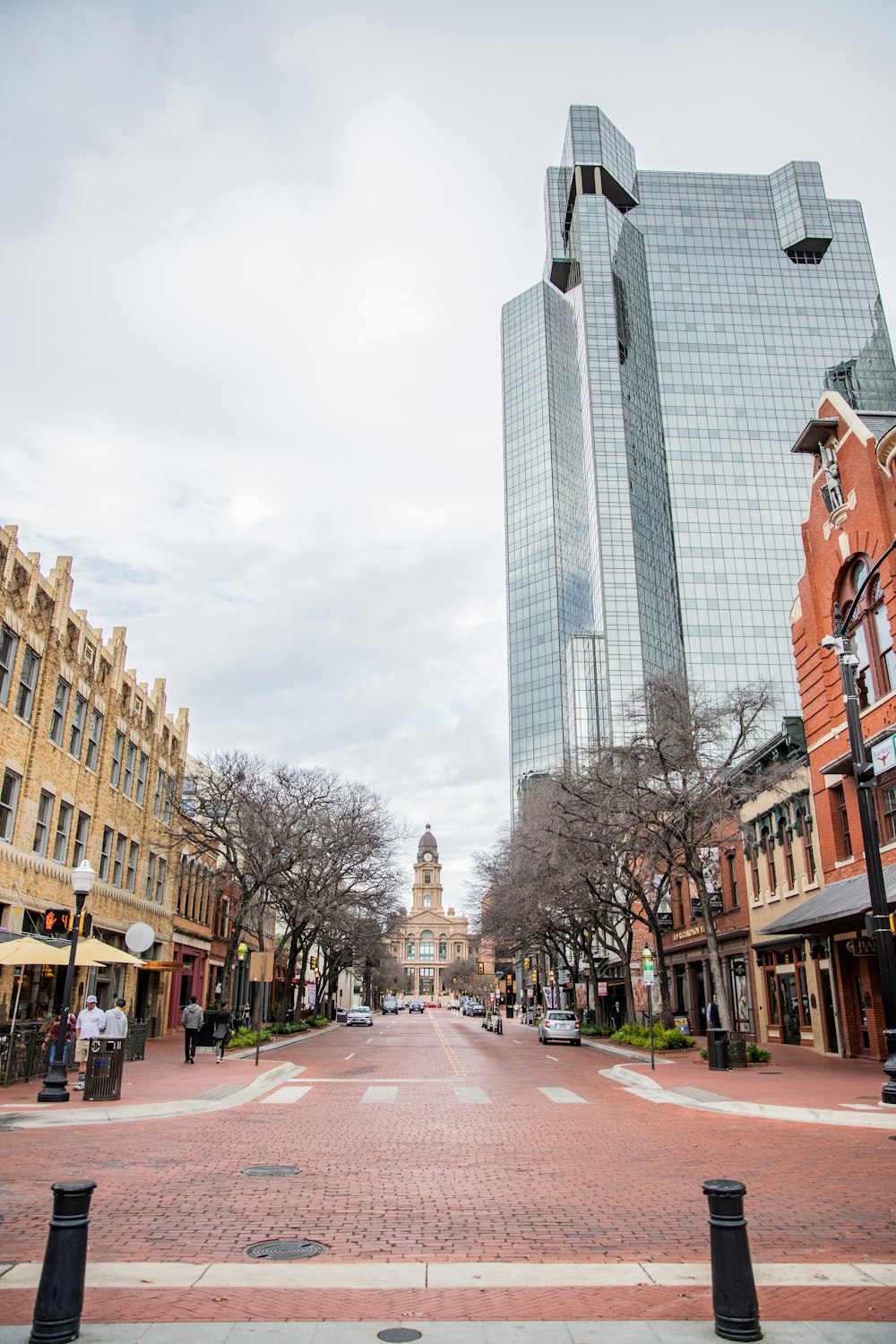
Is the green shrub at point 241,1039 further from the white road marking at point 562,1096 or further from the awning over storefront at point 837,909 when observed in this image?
the awning over storefront at point 837,909

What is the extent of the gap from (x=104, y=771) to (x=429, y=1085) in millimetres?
16288

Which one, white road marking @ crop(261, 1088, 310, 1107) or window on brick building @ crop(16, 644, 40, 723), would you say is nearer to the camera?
white road marking @ crop(261, 1088, 310, 1107)

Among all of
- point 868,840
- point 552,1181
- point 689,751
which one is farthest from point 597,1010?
point 552,1181

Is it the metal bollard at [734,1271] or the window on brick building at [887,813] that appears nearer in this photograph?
the metal bollard at [734,1271]

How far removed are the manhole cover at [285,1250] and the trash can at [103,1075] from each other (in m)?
11.3

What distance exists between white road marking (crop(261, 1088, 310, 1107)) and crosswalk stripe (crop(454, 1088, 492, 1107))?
10.8 feet

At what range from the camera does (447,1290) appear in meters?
6.57

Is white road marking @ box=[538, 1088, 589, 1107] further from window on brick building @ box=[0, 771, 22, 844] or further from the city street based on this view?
window on brick building @ box=[0, 771, 22, 844]

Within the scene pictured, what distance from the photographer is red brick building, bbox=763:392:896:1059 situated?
25422mm

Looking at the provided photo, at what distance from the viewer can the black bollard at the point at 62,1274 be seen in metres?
5.21

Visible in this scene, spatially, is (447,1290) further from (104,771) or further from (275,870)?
(275,870)

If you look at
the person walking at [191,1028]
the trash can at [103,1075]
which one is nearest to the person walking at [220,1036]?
the person walking at [191,1028]

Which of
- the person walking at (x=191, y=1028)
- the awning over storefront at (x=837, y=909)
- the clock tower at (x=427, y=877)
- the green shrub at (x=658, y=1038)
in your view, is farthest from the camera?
the clock tower at (x=427, y=877)

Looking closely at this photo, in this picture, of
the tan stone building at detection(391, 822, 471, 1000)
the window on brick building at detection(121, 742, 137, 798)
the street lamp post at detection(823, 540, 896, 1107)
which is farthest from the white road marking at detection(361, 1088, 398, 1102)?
the tan stone building at detection(391, 822, 471, 1000)
